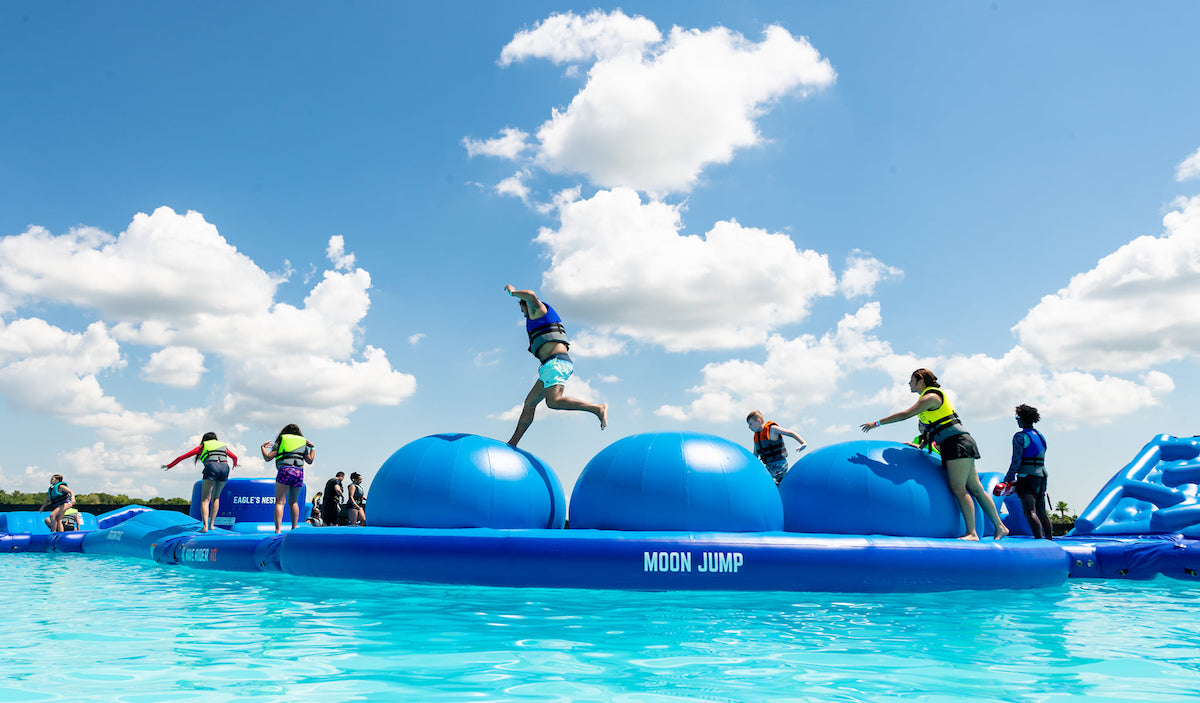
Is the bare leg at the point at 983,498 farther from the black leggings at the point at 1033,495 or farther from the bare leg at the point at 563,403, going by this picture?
the bare leg at the point at 563,403

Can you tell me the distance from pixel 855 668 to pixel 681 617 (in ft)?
5.74

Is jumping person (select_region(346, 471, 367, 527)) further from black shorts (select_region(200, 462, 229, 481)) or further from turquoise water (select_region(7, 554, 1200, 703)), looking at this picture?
turquoise water (select_region(7, 554, 1200, 703))

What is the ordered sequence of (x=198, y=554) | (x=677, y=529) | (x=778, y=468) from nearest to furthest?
(x=677, y=529) → (x=198, y=554) → (x=778, y=468)

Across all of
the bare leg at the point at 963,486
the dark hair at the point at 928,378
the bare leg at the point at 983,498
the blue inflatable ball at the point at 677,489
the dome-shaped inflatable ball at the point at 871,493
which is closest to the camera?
the blue inflatable ball at the point at 677,489

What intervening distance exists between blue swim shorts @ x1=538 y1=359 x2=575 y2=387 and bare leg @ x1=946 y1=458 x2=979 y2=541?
12.2 feet

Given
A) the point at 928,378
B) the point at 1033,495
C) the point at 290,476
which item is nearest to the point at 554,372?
the point at 928,378

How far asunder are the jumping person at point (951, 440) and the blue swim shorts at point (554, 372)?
9.51ft

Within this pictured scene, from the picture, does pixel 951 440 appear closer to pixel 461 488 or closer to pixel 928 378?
pixel 928 378

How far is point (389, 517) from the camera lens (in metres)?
7.63

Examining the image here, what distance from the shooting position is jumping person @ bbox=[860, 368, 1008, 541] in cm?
765

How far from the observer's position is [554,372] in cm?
796

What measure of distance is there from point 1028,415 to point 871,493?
4.24m

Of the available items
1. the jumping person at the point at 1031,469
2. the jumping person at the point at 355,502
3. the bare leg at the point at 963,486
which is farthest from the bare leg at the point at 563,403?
the jumping person at the point at 355,502

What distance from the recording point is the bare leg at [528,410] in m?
8.11
